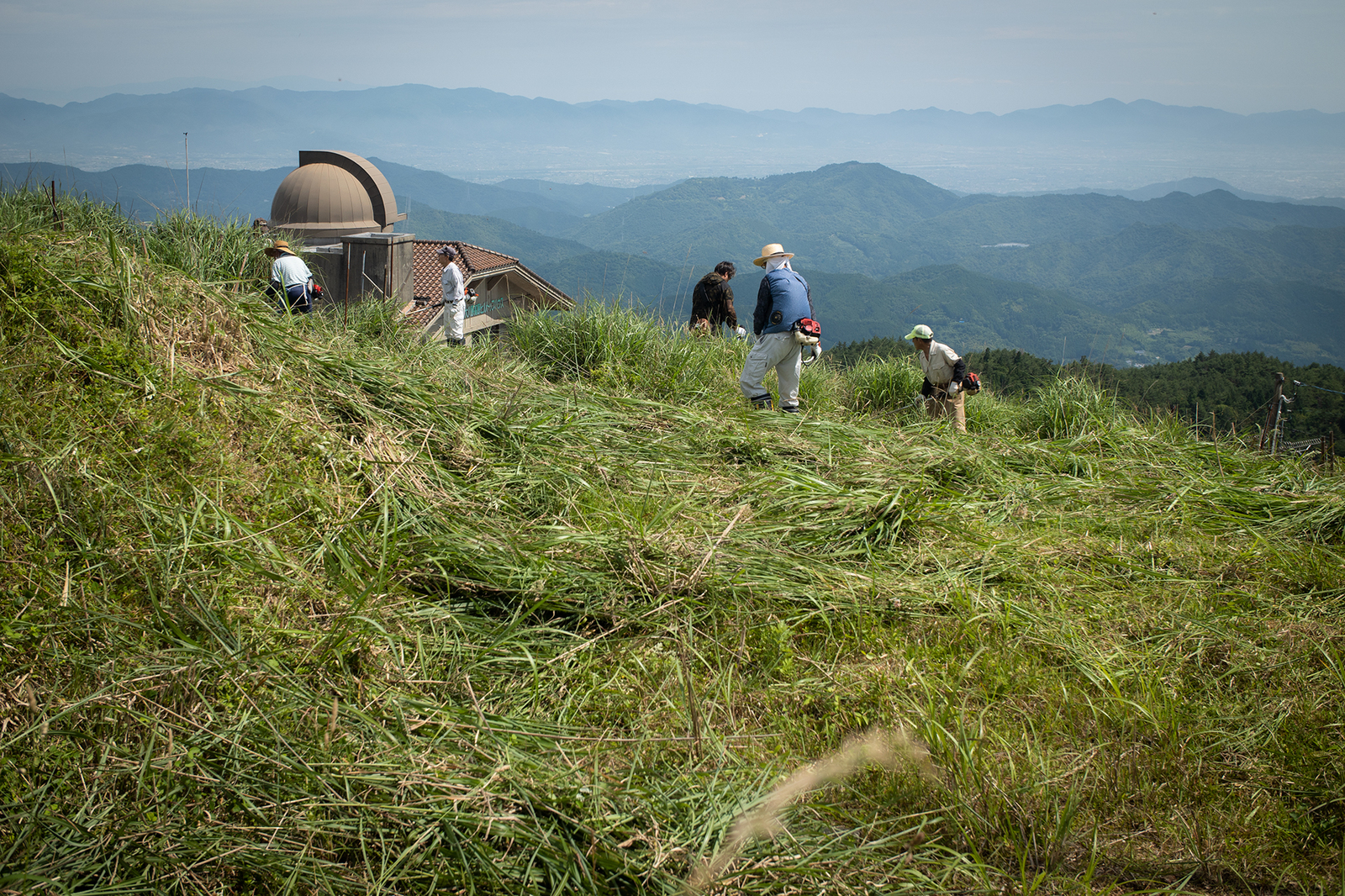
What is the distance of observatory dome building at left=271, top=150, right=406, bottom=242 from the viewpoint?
27.4 m

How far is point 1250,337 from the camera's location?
6432 inches

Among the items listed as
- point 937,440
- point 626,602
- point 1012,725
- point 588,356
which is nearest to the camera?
point 1012,725

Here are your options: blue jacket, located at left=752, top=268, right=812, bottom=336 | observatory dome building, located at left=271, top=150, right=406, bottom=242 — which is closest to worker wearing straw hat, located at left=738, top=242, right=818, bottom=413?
blue jacket, located at left=752, top=268, right=812, bottom=336

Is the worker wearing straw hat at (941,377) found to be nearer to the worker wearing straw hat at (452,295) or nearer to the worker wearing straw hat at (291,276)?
the worker wearing straw hat at (291,276)

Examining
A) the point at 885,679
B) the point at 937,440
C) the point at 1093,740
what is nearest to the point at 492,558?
the point at 885,679

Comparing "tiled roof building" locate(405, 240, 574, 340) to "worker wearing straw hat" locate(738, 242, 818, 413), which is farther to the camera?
"tiled roof building" locate(405, 240, 574, 340)

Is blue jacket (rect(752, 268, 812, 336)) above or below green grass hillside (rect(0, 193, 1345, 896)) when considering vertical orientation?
above

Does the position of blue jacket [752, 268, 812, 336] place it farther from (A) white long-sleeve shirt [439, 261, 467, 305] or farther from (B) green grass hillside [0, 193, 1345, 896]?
(A) white long-sleeve shirt [439, 261, 467, 305]

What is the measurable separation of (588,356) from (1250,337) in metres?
204

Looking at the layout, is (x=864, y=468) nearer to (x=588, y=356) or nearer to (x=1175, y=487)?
(x=1175, y=487)

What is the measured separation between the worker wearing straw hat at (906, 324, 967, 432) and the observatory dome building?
2427 cm

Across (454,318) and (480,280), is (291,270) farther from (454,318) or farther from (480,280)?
(480,280)

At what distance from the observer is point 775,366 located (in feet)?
21.8

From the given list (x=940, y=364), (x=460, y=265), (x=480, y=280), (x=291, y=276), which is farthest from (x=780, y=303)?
(x=480, y=280)
